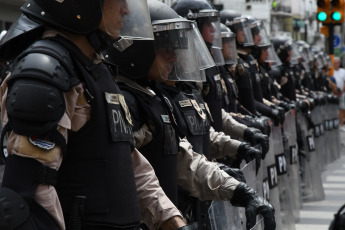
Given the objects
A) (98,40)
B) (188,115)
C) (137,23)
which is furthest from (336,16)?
(98,40)

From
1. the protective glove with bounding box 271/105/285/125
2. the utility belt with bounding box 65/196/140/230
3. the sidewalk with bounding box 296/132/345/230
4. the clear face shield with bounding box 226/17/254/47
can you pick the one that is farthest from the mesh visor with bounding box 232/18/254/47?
the utility belt with bounding box 65/196/140/230

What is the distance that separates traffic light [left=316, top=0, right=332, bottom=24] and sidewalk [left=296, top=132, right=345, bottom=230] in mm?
3503

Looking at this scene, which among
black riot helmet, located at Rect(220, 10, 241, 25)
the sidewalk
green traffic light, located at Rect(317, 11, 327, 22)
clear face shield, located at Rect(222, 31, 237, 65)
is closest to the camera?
clear face shield, located at Rect(222, 31, 237, 65)

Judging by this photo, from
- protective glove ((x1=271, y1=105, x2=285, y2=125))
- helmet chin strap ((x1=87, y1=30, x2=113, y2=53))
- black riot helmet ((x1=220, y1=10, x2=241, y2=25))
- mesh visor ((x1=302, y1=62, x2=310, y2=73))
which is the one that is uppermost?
helmet chin strap ((x1=87, y1=30, x2=113, y2=53))

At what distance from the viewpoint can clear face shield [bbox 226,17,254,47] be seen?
10125mm

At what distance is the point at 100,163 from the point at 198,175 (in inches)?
67.3

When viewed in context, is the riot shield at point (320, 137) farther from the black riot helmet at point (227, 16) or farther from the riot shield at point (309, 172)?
the black riot helmet at point (227, 16)

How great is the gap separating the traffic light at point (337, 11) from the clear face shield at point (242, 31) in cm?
889

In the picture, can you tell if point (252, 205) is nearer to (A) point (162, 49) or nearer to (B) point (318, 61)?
(A) point (162, 49)

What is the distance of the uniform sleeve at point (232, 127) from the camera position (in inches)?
298

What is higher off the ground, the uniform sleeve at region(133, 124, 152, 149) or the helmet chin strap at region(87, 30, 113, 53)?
the helmet chin strap at region(87, 30, 113, 53)

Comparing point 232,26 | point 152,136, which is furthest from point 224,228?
point 232,26

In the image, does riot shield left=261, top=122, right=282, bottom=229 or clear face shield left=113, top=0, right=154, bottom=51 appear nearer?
clear face shield left=113, top=0, right=154, bottom=51

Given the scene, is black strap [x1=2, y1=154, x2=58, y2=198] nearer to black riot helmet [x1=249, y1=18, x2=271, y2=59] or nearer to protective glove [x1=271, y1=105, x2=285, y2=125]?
protective glove [x1=271, y1=105, x2=285, y2=125]
